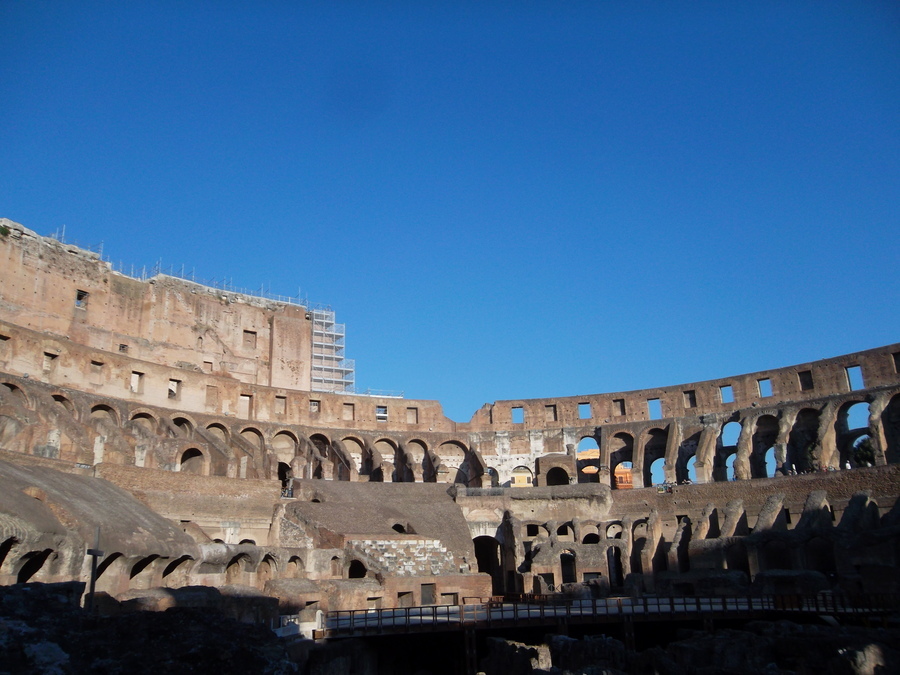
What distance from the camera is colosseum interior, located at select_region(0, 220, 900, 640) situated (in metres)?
26.1

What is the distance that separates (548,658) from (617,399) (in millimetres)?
29279

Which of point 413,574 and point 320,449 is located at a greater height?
point 320,449

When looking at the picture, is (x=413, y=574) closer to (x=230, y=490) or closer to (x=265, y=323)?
(x=230, y=490)

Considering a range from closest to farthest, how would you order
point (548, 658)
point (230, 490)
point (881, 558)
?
point (548, 658), point (881, 558), point (230, 490)

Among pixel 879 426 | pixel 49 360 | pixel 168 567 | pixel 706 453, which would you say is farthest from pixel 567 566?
pixel 49 360

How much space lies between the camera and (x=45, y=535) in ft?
65.5

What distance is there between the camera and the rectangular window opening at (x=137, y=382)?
39294 mm

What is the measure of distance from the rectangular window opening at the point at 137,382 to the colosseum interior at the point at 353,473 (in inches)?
4.3

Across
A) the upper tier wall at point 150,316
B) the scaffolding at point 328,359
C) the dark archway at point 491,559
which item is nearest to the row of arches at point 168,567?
the dark archway at point 491,559

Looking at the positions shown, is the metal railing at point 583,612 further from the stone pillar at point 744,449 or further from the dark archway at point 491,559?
the stone pillar at point 744,449

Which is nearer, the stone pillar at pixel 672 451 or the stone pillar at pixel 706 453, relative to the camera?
the stone pillar at pixel 706 453

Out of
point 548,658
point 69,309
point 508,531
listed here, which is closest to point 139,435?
point 69,309

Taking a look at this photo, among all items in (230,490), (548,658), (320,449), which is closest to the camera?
(548,658)

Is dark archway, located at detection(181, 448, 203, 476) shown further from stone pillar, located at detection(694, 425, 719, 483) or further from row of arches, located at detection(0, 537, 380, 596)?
stone pillar, located at detection(694, 425, 719, 483)
